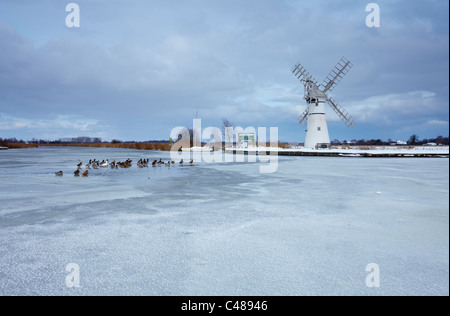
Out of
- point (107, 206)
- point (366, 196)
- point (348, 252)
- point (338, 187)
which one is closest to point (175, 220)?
point (107, 206)

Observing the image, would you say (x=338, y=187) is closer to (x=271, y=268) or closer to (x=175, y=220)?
(x=175, y=220)

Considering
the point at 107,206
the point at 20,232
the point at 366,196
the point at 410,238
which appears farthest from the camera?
the point at 366,196

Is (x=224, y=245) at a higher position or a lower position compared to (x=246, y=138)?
lower

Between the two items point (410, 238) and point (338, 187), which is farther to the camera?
point (338, 187)

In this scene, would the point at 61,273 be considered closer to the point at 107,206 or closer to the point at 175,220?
the point at 175,220

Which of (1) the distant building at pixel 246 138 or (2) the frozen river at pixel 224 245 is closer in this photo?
(2) the frozen river at pixel 224 245

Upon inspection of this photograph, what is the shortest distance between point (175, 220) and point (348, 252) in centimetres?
320

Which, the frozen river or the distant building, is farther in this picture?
the distant building

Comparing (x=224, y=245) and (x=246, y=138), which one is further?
(x=246, y=138)

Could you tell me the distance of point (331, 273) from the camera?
127 inches

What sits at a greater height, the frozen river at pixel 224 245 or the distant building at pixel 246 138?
the distant building at pixel 246 138

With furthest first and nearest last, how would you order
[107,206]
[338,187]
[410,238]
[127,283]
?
[338,187] < [107,206] < [410,238] < [127,283]

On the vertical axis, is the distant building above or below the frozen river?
above
